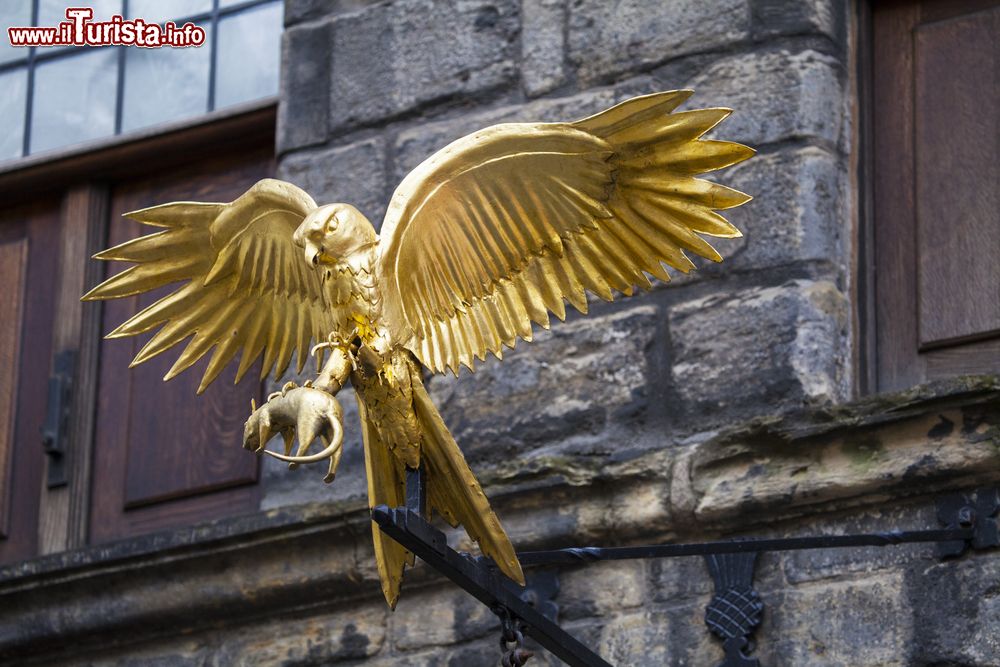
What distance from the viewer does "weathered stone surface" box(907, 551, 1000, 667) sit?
15.6ft

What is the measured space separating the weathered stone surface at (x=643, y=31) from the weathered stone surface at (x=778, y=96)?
0.27ft

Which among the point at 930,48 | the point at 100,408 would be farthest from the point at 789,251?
the point at 100,408

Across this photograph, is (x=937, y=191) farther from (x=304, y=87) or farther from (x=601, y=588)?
(x=304, y=87)

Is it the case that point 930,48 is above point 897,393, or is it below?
above

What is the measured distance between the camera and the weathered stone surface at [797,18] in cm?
552

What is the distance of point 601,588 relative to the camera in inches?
205

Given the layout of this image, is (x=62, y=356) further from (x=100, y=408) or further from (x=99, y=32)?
(x=99, y=32)

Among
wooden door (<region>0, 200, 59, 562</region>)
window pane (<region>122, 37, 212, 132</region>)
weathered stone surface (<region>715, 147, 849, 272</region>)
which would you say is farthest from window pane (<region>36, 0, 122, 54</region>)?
weathered stone surface (<region>715, 147, 849, 272</region>)

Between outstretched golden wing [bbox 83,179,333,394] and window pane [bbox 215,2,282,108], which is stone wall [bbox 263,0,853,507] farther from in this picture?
outstretched golden wing [bbox 83,179,333,394]

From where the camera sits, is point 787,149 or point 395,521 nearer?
point 395,521

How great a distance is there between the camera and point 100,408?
6.23 m

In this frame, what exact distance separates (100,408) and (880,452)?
210 centimetres

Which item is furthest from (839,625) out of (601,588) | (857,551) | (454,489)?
(454,489)

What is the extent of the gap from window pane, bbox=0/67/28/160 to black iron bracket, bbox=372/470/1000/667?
2256 millimetres
